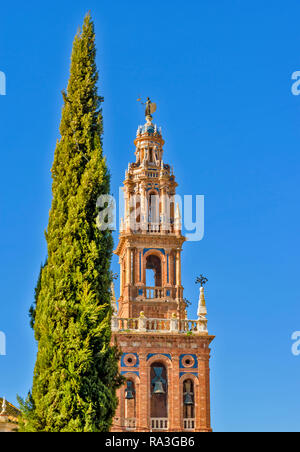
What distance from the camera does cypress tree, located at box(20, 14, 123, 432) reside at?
69.1 feet

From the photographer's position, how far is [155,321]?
1902 inches

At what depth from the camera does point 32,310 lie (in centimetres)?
2330

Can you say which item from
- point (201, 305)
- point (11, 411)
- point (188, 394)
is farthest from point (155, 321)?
point (11, 411)

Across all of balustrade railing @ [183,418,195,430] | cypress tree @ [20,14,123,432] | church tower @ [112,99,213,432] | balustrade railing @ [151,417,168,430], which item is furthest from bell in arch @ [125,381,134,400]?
cypress tree @ [20,14,123,432]

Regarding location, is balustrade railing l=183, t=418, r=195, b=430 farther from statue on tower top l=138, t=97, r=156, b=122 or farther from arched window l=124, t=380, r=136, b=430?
statue on tower top l=138, t=97, r=156, b=122

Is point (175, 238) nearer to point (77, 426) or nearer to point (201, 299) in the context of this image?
point (201, 299)

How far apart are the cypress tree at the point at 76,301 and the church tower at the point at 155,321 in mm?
22433

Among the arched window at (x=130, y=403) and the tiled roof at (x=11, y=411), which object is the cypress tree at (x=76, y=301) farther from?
the arched window at (x=130, y=403)

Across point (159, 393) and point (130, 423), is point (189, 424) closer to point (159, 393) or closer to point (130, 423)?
point (159, 393)

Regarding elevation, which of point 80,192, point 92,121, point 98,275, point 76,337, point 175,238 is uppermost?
point 175,238

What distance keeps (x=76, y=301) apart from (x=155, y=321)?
26.6 metres

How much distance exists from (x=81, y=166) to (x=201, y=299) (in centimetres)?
2703

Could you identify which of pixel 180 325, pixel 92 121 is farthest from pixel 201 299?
pixel 92 121

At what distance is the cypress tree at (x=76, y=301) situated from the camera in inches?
829
